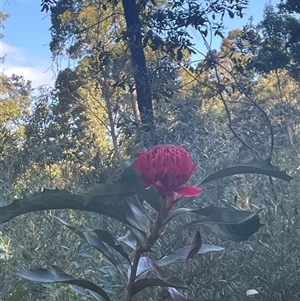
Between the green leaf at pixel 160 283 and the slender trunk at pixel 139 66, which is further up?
the slender trunk at pixel 139 66

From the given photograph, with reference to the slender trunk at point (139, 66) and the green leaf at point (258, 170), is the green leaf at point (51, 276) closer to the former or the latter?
the green leaf at point (258, 170)

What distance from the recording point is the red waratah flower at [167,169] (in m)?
0.65

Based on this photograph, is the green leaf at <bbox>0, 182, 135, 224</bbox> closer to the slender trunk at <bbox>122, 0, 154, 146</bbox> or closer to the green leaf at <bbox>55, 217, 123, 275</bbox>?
the green leaf at <bbox>55, 217, 123, 275</bbox>

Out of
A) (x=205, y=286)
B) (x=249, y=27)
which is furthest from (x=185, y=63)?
(x=205, y=286)

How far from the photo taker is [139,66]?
334 centimetres

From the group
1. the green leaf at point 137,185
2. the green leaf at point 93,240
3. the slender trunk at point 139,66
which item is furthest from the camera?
the slender trunk at point 139,66

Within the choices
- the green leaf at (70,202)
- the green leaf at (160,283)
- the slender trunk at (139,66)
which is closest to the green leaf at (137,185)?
the green leaf at (70,202)

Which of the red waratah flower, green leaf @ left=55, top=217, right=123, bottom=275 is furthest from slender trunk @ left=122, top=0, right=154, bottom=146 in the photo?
the red waratah flower

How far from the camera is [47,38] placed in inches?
189

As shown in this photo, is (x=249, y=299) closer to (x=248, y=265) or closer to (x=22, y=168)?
(x=248, y=265)

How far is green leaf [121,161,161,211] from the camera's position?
647 millimetres

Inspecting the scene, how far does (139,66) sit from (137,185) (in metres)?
2.75

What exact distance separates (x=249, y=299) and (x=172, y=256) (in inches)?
8.1

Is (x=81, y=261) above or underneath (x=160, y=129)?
underneath
